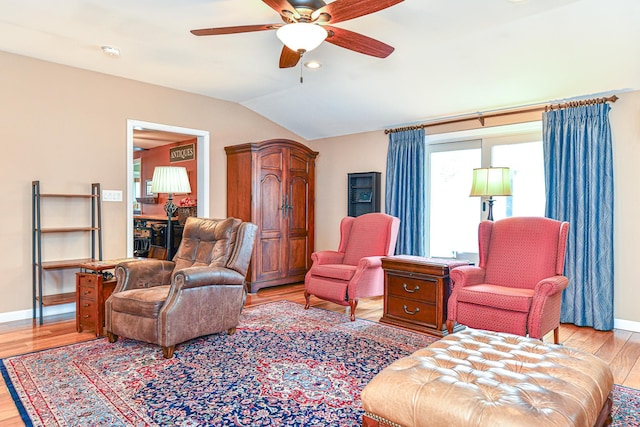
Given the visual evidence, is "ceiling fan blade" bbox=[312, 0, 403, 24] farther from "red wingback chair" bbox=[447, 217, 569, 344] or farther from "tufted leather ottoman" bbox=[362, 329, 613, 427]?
"red wingback chair" bbox=[447, 217, 569, 344]

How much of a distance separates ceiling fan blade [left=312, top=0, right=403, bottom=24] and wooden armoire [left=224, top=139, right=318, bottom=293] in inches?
114

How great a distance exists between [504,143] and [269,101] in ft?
9.93

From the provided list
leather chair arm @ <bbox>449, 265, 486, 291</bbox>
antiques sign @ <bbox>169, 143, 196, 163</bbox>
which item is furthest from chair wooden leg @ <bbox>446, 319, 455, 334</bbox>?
antiques sign @ <bbox>169, 143, 196, 163</bbox>

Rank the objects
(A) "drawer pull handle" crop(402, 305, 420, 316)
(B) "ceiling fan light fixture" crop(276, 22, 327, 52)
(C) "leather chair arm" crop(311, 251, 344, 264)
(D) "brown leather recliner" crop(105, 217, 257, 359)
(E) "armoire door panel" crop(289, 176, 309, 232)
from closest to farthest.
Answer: (B) "ceiling fan light fixture" crop(276, 22, 327, 52), (D) "brown leather recliner" crop(105, 217, 257, 359), (A) "drawer pull handle" crop(402, 305, 420, 316), (C) "leather chair arm" crop(311, 251, 344, 264), (E) "armoire door panel" crop(289, 176, 309, 232)

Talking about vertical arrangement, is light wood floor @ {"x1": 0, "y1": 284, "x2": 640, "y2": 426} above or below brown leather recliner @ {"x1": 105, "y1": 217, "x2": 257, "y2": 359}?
below

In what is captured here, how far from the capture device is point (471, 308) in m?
3.20

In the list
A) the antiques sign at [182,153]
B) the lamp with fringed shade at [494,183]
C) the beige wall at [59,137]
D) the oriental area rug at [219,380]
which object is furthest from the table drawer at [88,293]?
the antiques sign at [182,153]

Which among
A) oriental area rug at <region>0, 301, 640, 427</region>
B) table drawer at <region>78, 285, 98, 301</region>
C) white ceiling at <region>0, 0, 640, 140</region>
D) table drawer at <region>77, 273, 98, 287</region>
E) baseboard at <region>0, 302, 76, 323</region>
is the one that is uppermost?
white ceiling at <region>0, 0, 640, 140</region>

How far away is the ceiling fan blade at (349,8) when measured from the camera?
2256 millimetres

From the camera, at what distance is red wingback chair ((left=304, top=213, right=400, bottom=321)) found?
3.98m

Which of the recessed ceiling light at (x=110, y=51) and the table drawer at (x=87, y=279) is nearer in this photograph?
the table drawer at (x=87, y=279)

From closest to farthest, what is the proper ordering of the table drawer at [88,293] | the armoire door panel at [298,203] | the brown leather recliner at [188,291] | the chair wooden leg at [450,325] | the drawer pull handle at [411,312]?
the brown leather recliner at [188,291] → the chair wooden leg at [450,325] → the table drawer at [88,293] → the drawer pull handle at [411,312] → the armoire door panel at [298,203]

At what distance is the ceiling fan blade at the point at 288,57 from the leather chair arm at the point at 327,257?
6.79 ft

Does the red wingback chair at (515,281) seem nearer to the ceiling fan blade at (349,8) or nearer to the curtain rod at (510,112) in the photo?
the curtain rod at (510,112)
